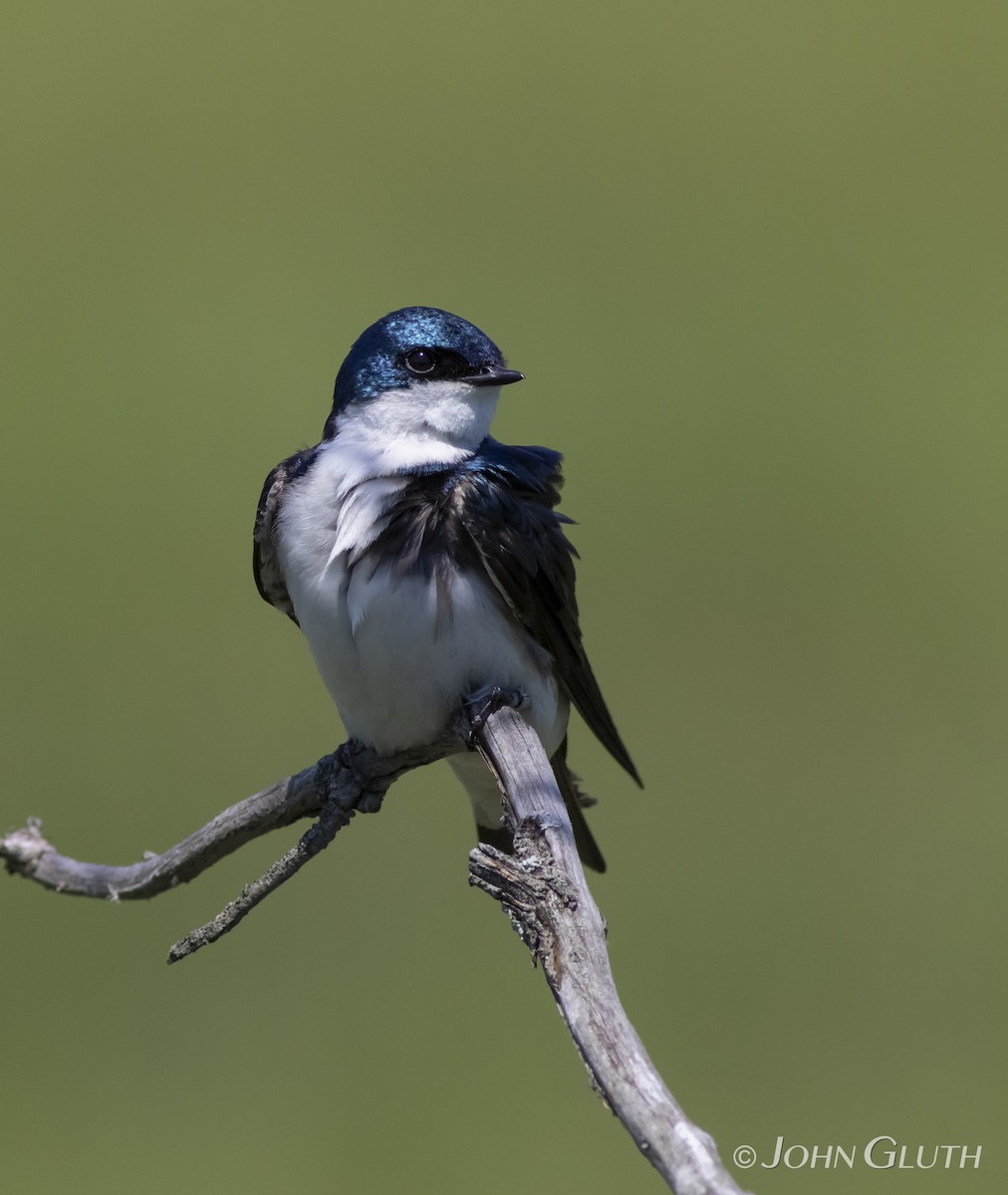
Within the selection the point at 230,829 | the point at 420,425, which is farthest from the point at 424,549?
the point at 230,829

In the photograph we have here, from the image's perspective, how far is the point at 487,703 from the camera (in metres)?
2.00

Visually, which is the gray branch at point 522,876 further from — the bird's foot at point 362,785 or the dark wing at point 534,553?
the dark wing at point 534,553

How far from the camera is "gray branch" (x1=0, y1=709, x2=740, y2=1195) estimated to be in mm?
1120

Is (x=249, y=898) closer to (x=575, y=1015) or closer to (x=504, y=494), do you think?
(x=575, y=1015)

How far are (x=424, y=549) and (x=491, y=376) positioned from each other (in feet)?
1.00

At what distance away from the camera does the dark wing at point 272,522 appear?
2.16 metres

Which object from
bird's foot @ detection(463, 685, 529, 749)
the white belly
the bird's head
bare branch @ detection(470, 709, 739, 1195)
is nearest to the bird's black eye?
the bird's head

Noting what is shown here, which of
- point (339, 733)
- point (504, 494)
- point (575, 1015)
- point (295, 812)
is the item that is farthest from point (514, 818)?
point (339, 733)

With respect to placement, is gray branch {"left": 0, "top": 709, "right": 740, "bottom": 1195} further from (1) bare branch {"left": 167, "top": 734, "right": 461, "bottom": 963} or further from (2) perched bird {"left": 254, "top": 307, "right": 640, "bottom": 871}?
(2) perched bird {"left": 254, "top": 307, "right": 640, "bottom": 871}

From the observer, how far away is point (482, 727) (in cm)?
195

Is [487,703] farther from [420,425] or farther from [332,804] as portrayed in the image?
[420,425]

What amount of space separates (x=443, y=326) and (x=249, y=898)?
2.99ft

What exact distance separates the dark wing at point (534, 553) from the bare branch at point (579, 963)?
0.39 m

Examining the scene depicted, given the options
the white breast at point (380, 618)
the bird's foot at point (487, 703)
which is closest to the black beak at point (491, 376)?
the white breast at point (380, 618)
